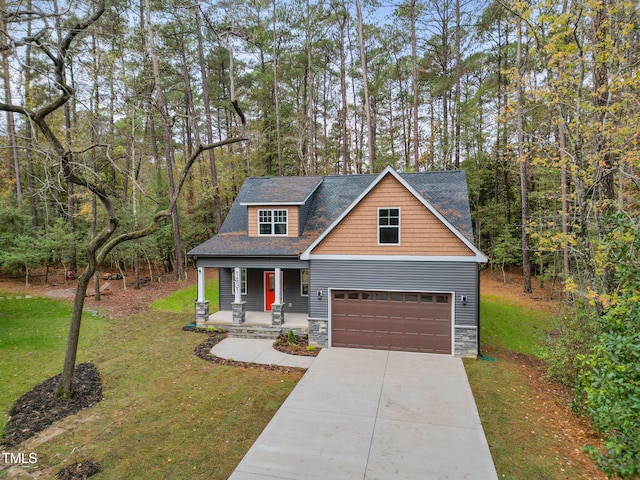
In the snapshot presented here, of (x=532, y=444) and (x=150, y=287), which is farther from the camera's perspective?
(x=150, y=287)

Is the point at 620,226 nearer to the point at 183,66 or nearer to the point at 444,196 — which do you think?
the point at 444,196

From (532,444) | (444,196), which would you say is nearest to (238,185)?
(444,196)

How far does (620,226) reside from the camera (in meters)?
5.51

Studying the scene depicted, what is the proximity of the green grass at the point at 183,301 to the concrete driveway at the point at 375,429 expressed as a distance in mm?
8482

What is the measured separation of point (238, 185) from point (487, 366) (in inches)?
877

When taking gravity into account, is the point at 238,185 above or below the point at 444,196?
above

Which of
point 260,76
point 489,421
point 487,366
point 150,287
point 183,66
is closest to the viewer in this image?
point 489,421

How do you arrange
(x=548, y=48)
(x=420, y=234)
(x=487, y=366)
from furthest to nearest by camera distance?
(x=420, y=234)
(x=487, y=366)
(x=548, y=48)

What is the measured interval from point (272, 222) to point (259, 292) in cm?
309

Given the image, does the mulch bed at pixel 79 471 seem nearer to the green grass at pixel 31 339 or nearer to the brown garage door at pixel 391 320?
the green grass at pixel 31 339

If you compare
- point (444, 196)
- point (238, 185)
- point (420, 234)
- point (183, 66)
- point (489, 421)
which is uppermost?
point (183, 66)

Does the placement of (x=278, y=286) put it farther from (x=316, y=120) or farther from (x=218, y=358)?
(x=316, y=120)

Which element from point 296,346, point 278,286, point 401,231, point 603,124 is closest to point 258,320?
point 278,286

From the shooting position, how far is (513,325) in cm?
1408
